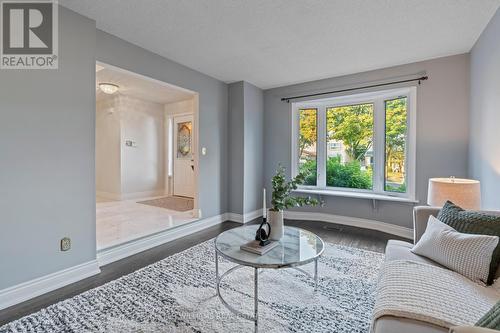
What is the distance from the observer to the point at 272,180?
6.40ft

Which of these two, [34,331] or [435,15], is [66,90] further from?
[435,15]

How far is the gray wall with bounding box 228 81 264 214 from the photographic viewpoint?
4.14m

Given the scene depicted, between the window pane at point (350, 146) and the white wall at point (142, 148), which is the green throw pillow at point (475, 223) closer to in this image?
the window pane at point (350, 146)

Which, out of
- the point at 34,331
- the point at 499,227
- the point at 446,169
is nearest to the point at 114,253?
the point at 34,331

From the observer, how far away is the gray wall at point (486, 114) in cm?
219

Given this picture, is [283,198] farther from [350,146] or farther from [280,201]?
[350,146]

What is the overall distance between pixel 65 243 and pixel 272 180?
193cm

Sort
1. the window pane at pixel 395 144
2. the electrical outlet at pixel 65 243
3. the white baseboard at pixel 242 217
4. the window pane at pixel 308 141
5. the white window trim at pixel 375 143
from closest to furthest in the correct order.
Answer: the electrical outlet at pixel 65 243 → the white window trim at pixel 375 143 → the window pane at pixel 395 144 → the white baseboard at pixel 242 217 → the window pane at pixel 308 141

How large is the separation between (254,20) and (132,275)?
2.66 m

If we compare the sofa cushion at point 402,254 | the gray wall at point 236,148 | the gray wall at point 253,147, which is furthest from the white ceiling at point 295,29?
the sofa cushion at point 402,254

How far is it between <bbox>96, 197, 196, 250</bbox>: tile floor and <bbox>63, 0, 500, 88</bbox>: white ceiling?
229cm

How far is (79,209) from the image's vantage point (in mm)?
2264

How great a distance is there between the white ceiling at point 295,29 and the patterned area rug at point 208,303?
2397mm

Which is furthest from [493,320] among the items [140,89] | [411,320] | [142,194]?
[142,194]
